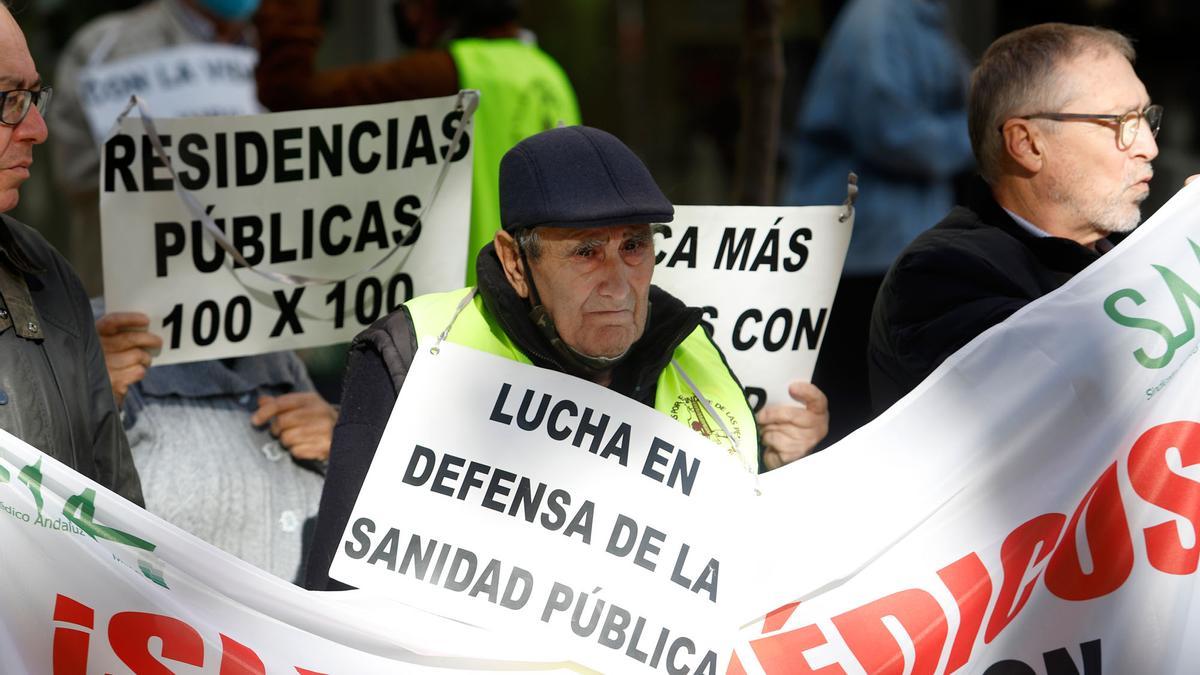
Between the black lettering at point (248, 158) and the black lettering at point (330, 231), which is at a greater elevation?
the black lettering at point (248, 158)

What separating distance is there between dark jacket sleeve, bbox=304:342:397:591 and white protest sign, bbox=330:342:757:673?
15 cm

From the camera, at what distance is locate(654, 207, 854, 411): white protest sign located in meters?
4.03

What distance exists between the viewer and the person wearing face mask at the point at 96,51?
6.67m


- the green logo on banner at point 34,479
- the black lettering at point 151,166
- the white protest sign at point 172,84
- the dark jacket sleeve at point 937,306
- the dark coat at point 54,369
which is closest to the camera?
the green logo on banner at point 34,479

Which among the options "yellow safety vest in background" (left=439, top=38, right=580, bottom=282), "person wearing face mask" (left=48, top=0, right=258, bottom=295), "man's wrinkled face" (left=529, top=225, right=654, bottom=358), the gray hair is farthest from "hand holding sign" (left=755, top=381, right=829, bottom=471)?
"person wearing face mask" (left=48, top=0, right=258, bottom=295)

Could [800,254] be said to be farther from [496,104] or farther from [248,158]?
[496,104]

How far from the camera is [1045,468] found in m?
3.13

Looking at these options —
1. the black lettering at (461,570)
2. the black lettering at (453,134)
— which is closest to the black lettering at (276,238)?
the black lettering at (453,134)

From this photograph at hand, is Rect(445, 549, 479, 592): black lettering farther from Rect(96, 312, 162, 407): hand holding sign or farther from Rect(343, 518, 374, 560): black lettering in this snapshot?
Rect(96, 312, 162, 407): hand holding sign

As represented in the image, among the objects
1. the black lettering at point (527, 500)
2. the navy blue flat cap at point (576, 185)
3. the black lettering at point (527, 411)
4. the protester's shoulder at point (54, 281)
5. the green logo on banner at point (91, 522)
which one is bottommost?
the green logo on banner at point (91, 522)

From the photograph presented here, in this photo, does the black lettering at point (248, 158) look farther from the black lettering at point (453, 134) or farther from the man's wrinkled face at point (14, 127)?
the man's wrinkled face at point (14, 127)

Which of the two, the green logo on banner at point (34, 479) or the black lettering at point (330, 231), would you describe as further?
the black lettering at point (330, 231)

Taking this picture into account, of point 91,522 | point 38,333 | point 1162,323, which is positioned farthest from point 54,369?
point 1162,323

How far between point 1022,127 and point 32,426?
7.18ft
